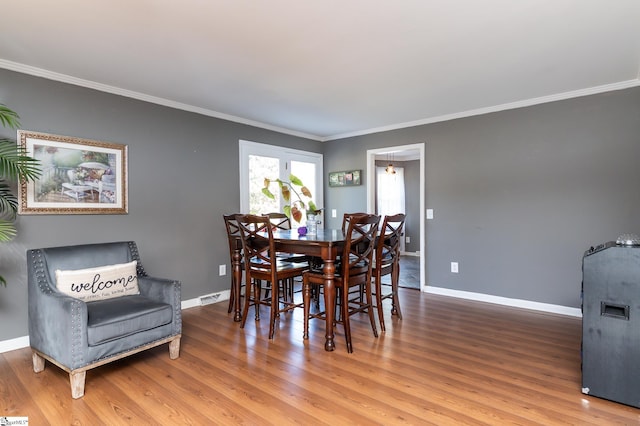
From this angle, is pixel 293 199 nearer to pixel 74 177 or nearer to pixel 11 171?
pixel 74 177

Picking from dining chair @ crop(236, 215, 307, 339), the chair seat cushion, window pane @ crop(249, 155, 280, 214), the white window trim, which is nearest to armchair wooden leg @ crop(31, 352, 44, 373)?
the chair seat cushion

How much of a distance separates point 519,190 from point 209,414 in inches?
150

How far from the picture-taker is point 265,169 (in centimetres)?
488

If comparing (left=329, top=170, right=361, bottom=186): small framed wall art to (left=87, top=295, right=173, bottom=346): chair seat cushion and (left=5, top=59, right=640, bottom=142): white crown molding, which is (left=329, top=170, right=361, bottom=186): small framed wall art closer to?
(left=5, top=59, right=640, bottom=142): white crown molding

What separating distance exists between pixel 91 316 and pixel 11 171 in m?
1.27

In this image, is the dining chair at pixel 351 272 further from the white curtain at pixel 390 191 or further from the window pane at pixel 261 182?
the white curtain at pixel 390 191

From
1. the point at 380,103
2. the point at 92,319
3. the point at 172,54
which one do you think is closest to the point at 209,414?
the point at 92,319

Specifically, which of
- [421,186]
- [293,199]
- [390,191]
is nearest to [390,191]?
[390,191]

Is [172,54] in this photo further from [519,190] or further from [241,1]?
[519,190]

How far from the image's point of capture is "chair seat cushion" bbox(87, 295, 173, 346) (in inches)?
85.8

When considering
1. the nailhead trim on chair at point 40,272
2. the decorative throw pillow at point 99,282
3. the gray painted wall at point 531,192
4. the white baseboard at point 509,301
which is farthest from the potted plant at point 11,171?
the white baseboard at point 509,301

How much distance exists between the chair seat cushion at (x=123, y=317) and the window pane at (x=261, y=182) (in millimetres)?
2266

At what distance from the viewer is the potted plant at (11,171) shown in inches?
99.3

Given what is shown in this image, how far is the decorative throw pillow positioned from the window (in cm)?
196
